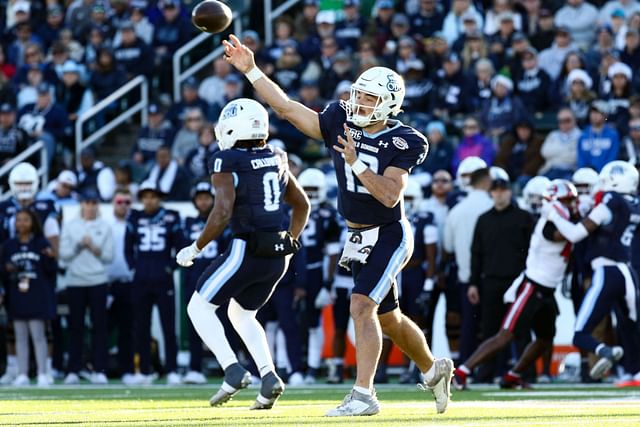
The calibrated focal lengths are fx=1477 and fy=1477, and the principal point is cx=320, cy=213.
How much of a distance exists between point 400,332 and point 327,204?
5922 mm

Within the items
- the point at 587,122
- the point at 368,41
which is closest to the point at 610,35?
the point at 587,122

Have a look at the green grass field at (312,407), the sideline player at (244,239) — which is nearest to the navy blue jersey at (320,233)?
the green grass field at (312,407)

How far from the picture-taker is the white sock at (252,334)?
8430 millimetres

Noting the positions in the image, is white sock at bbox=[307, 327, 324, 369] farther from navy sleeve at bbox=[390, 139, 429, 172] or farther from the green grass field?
navy sleeve at bbox=[390, 139, 429, 172]

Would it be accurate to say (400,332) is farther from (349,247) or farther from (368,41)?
(368,41)

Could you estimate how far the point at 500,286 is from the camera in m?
12.3

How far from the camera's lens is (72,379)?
1345cm

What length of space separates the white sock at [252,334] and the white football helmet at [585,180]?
16.9 feet

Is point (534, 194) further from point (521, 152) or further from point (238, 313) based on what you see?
point (238, 313)

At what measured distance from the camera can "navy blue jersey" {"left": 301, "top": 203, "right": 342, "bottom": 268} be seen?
13.5 metres

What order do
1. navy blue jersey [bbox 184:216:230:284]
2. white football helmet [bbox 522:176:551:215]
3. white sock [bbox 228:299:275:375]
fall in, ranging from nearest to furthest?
white sock [bbox 228:299:275:375]
white football helmet [bbox 522:176:551:215]
navy blue jersey [bbox 184:216:230:284]

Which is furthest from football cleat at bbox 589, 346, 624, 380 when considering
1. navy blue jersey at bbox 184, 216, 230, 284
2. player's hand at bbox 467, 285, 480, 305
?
navy blue jersey at bbox 184, 216, 230, 284

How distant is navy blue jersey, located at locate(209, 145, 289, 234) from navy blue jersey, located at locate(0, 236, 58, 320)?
16.7ft

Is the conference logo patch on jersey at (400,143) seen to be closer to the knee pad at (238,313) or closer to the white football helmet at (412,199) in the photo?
the knee pad at (238,313)
